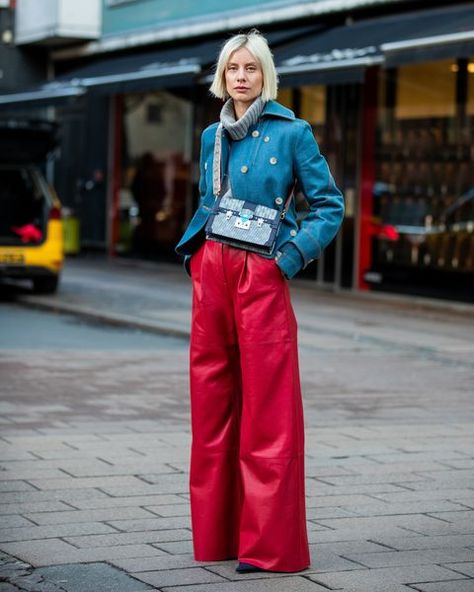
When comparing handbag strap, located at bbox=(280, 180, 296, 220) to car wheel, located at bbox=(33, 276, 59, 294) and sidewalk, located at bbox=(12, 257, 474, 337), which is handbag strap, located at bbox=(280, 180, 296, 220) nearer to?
sidewalk, located at bbox=(12, 257, 474, 337)

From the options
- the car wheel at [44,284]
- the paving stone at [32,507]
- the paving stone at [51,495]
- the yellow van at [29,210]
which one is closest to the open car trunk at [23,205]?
the yellow van at [29,210]

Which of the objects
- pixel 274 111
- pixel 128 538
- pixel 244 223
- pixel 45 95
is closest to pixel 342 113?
pixel 45 95

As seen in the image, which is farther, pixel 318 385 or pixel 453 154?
pixel 453 154

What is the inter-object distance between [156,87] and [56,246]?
3.44 metres

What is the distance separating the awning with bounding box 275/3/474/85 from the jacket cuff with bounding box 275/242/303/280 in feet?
34.2

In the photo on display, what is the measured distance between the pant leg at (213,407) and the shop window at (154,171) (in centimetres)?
1875

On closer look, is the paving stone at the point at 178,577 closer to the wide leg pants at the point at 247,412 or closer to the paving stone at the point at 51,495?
the wide leg pants at the point at 247,412

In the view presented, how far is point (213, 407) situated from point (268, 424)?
0.75 ft

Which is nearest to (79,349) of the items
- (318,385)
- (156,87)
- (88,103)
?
(318,385)

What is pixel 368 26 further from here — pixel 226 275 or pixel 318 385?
pixel 226 275

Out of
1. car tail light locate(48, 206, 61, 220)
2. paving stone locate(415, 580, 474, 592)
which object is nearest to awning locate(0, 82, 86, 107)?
car tail light locate(48, 206, 61, 220)

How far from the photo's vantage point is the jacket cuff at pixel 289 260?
478 centimetres

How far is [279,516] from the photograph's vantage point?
15.7 feet

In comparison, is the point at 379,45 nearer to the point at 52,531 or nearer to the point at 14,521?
the point at 14,521
